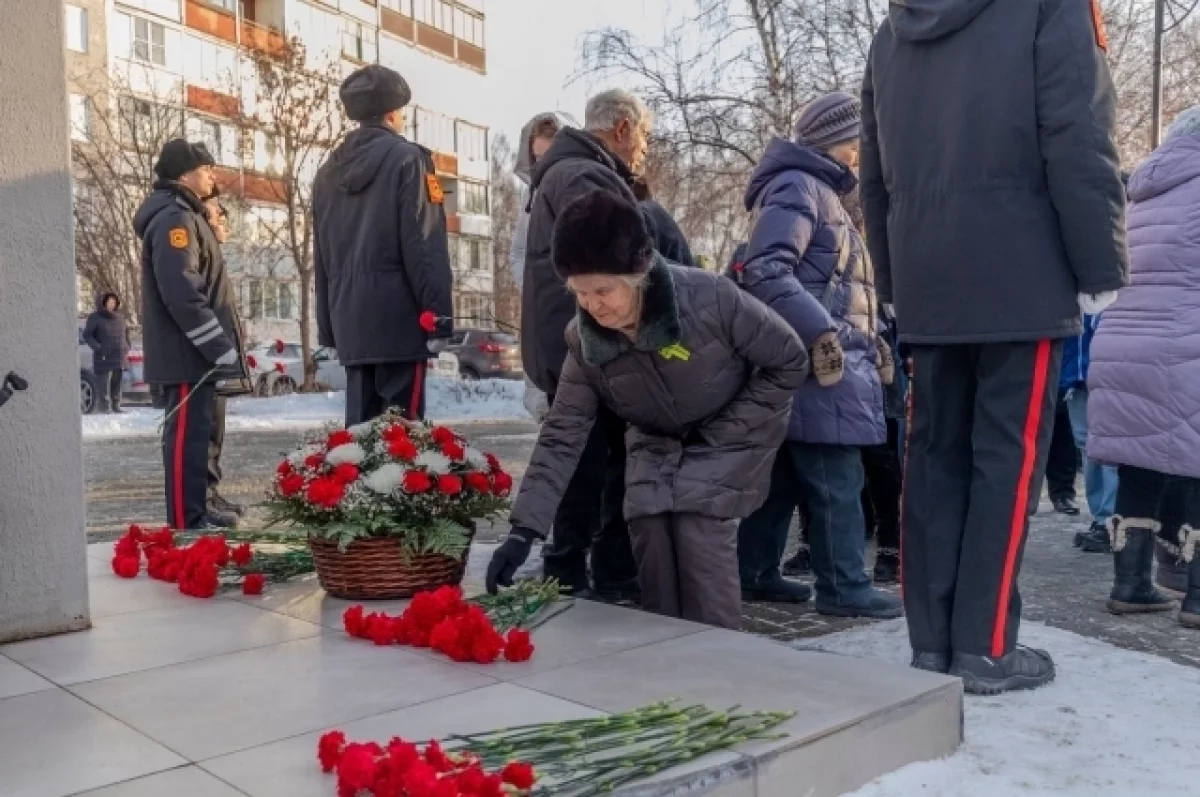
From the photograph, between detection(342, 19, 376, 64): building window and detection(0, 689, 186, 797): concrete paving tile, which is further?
detection(342, 19, 376, 64): building window

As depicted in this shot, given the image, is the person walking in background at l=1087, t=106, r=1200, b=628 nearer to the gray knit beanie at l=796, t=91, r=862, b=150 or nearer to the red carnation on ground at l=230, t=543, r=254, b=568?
the gray knit beanie at l=796, t=91, r=862, b=150

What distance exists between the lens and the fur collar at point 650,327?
3812 mm

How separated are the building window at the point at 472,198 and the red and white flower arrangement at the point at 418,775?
161 feet

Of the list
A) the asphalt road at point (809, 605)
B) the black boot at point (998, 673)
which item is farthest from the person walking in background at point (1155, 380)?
the black boot at point (998, 673)

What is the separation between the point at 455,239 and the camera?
49.7m

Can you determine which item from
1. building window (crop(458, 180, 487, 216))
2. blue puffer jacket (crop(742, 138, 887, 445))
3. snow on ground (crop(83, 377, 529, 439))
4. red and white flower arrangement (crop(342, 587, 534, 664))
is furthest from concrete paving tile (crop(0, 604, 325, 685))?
building window (crop(458, 180, 487, 216))

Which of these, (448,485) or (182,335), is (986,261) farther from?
(182,335)

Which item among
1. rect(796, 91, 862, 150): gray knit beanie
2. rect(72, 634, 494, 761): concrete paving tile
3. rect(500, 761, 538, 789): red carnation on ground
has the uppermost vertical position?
rect(796, 91, 862, 150): gray knit beanie

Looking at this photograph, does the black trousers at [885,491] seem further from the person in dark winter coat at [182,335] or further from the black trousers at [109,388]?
the black trousers at [109,388]

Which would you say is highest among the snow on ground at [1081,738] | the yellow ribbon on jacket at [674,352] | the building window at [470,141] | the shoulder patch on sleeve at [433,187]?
the building window at [470,141]

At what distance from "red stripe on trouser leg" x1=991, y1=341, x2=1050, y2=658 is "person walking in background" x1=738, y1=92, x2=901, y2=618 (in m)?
1.06

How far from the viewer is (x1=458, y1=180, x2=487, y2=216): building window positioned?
167ft

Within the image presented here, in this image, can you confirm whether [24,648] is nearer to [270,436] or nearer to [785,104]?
[270,436]

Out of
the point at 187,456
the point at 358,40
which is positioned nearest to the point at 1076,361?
the point at 187,456
